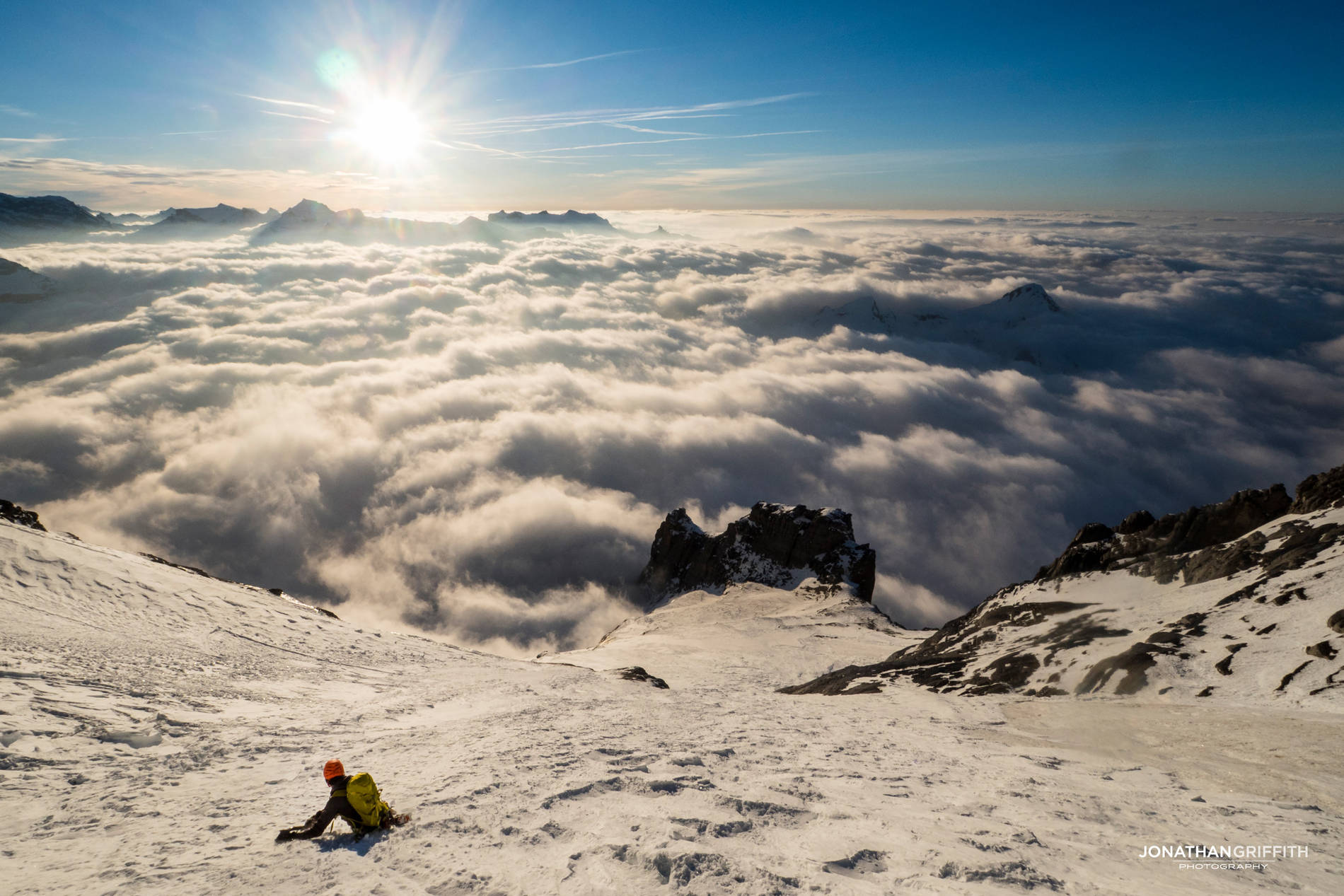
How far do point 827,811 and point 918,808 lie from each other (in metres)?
1.92

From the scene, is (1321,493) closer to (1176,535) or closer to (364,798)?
(1176,535)

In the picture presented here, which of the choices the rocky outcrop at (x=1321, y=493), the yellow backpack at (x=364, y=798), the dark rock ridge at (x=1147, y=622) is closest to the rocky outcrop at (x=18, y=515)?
the yellow backpack at (x=364, y=798)

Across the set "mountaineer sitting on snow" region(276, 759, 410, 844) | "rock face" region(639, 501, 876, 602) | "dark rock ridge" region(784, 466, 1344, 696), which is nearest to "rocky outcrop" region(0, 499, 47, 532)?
"mountaineer sitting on snow" region(276, 759, 410, 844)

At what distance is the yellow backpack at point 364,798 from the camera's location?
27.0ft

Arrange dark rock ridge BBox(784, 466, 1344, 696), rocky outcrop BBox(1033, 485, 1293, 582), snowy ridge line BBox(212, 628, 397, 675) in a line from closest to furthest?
dark rock ridge BBox(784, 466, 1344, 696) → snowy ridge line BBox(212, 628, 397, 675) → rocky outcrop BBox(1033, 485, 1293, 582)

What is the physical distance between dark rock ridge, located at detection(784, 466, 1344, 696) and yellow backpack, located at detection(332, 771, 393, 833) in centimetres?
2432

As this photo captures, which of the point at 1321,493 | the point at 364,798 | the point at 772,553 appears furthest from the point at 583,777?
the point at 772,553

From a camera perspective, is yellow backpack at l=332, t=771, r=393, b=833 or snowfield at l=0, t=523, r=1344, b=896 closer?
snowfield at l=0, t=523, r=1344, b=896

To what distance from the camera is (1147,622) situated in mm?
27594

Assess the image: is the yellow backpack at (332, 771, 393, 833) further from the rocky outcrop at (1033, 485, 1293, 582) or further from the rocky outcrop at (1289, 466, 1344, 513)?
the rocky outcrop at (1289, 466, 1344, 513)

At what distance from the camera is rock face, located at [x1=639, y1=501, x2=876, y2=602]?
8950cm

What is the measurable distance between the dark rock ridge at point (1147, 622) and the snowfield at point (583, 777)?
1.72 m

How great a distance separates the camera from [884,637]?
59.8 meters

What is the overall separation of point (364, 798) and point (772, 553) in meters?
92.4
